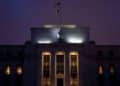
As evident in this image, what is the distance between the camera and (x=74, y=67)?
46344 mm

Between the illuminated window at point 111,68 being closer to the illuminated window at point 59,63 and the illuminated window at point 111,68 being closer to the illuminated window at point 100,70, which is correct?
the illuminated window at point 100,70

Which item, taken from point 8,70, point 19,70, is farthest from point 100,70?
point 8,70

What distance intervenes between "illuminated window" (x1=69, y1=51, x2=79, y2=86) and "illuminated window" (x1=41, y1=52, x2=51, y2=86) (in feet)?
11.1

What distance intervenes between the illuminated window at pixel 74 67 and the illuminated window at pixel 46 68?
11.1 ft

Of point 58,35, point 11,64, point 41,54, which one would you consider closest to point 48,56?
point 41,54

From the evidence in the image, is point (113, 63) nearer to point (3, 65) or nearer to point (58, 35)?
point (58, 35)

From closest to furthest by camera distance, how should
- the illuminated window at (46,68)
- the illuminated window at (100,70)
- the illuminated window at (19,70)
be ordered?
the illuminated window at (46,68) → the illuminated window at (19,70) → the illuminated window at (100,70)

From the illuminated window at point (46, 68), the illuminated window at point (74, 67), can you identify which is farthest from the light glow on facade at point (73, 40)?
the illuminated window at point (46, 68)

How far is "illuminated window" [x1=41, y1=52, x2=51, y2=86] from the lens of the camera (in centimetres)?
4603

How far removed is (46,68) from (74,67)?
14.3 ft

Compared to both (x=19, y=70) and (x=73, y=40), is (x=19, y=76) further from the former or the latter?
(x=73, y=40)

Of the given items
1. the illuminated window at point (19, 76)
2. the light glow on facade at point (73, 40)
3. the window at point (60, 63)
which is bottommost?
the illuminated window at point (19, 76)

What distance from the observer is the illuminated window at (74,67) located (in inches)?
1810

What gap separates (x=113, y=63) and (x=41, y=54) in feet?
40.8
